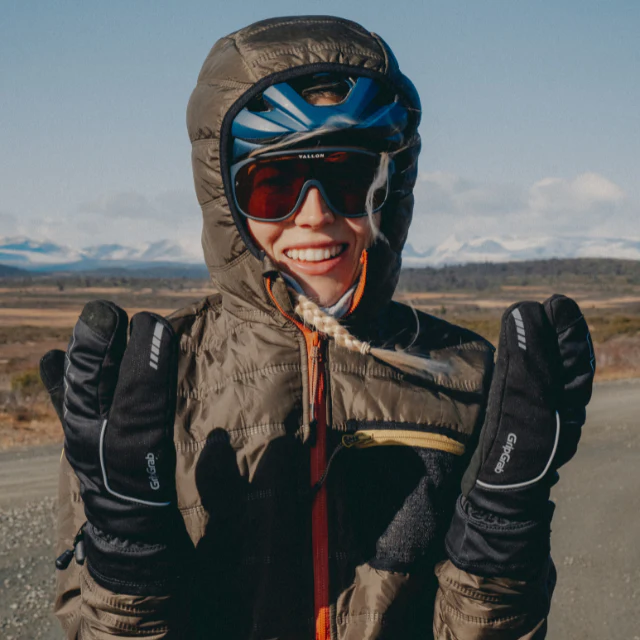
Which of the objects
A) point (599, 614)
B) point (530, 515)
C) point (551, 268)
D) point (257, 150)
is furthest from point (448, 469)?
point (551, 268)

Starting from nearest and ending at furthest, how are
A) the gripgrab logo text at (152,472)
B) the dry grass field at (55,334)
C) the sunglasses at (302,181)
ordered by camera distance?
the gripgrab logo text at (152,472) → the sunglasses at (302,181) → the dry grass field at (55,334)

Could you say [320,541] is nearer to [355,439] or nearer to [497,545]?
[355,439]

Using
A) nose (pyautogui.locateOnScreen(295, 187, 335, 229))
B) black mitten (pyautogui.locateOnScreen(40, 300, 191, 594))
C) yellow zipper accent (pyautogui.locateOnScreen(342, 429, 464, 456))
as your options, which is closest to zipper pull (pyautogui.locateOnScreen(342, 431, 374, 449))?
yellow zipper accent (pyautogui.locateOnScreen(342, 429, 464, 456))

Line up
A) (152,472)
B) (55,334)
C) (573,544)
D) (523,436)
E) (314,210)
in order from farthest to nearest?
1. (55,334)
2. (573,544)
3. (314,210)
4. (523,436)
5. (152,472)

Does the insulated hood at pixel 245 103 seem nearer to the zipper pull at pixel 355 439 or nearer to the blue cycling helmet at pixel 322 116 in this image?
the blue cycling helmet at pixel 322 116

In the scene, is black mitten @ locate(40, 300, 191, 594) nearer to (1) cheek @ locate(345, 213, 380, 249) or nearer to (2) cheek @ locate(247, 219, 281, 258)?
(2) cheek @ locate(247, 219, 281, 258)

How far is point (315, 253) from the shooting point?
1.90m

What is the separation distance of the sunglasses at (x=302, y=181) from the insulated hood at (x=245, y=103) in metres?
0.07

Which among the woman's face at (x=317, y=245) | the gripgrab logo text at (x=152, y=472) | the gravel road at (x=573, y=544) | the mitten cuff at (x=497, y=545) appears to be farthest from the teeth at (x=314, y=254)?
the gravel road at (x=573, y=544)

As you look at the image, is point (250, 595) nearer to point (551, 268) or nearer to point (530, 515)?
point (530, 515)

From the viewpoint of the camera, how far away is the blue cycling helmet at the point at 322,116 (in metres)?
1.79

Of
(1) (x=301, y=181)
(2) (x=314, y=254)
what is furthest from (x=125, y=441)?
(1) (x=301, y=181)

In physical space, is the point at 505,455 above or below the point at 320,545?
above

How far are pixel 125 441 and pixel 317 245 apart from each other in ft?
2.31
